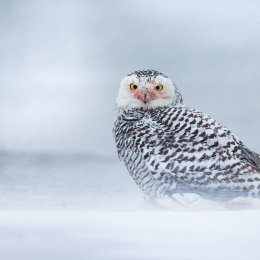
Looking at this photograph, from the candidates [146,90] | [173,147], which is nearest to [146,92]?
[146,90]

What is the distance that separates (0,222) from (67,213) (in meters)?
0.09

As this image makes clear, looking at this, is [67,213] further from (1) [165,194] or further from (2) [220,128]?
(2) [220,128]

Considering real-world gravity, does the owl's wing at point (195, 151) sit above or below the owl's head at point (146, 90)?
below

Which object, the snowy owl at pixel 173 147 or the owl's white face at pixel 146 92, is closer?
the snowy owl at pixel 173 147

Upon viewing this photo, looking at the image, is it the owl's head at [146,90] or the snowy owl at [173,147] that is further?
the owl's head at [146,90]

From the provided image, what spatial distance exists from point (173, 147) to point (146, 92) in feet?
0.63

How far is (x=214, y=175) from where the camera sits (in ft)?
3.74

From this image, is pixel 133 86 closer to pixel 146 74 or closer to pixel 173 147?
pixel 146 74

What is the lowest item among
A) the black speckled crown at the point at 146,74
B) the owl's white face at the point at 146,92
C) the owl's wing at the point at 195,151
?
the owl's wing at the point at 195,151

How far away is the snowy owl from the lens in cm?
114

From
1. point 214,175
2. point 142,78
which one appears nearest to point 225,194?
point 214,175

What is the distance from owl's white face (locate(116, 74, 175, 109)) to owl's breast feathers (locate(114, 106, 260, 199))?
22 mm

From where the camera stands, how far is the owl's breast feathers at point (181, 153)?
1144 mm

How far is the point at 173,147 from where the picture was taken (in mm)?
1203
